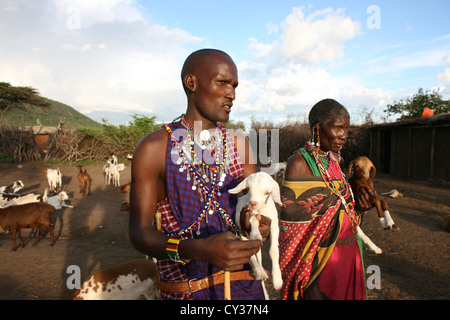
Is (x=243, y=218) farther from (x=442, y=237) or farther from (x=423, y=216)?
(x=423, y=216)

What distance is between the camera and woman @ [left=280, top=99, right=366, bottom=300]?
2707 mm

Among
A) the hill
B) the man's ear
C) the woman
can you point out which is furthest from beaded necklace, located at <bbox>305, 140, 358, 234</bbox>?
the hill

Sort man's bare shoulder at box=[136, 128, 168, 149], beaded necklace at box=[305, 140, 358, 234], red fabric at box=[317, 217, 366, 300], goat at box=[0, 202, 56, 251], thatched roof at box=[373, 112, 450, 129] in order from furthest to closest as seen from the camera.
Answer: thatched roof at box=[373, 112, 450, 129]
goat at box=[0, 202, 56, 251]
beaded necklace at box=[305, 140, 358, 234]
red fabric at box=[317, 217, 366, 300]
man's bare shoulder at box=[136, 128, 168, 149]

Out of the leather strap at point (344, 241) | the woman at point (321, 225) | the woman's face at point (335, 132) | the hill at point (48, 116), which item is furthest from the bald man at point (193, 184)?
the hill at point (48, 116)

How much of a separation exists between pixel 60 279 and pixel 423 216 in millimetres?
8968

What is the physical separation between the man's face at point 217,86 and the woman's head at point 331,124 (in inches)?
60.9

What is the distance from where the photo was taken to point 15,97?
955 inches

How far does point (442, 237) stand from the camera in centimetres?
662

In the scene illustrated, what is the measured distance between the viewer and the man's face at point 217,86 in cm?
162

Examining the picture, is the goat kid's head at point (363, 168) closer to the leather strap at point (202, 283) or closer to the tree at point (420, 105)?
the leather strap at point (202, 283)

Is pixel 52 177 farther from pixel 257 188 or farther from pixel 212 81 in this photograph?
pixel 257 188

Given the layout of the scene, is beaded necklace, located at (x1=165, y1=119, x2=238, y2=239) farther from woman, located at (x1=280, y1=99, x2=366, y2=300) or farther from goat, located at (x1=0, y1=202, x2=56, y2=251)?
goat, located at (x1=0, y1=202, x2=56, y2=251)

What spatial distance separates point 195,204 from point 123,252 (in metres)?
5.85

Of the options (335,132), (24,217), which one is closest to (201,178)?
(335,132)
